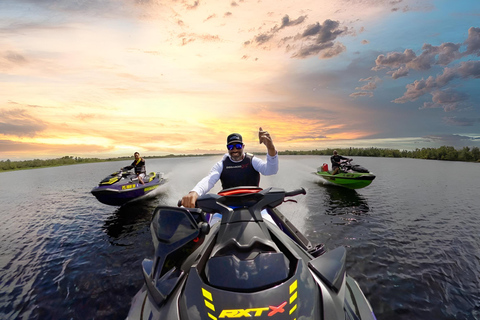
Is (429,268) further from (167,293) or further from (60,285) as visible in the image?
(60,285)

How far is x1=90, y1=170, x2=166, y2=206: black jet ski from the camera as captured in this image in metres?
12.3

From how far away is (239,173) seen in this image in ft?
16.4

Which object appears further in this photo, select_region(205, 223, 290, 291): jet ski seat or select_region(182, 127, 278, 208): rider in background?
select_region(182, 127, 278, 208): rider in background

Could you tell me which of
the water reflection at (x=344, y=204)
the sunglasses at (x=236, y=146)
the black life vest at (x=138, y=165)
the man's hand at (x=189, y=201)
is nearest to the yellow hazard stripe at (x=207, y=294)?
the man's hand at (x=189, y=201)

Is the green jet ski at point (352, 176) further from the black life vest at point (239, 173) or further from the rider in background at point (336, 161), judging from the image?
the black life vest at point (239, 173)

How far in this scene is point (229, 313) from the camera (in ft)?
4.40

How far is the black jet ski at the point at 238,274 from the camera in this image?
1398mm

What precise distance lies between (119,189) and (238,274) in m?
13.3

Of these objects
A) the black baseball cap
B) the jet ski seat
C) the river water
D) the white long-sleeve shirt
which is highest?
the black baseball cap

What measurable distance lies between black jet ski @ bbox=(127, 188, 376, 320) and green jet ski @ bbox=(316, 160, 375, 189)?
→ 53.9 feet

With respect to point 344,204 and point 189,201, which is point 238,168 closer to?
point 189,201

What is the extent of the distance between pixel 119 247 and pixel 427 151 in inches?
4632

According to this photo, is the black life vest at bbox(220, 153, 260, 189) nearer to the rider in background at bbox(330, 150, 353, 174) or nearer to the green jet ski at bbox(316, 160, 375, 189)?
the green jet ski at bbox(316, 160, 375, 189)

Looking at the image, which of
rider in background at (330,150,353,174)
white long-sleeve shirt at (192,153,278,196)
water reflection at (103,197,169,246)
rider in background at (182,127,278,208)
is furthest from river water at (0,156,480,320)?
rider in background at (330,150,353,174)
